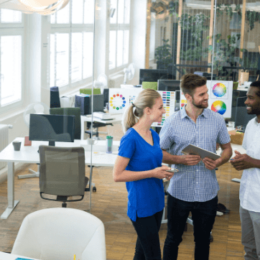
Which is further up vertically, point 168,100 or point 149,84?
point 149,84

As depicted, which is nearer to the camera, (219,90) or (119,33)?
(119,33)

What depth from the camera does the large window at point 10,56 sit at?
11.2 feet

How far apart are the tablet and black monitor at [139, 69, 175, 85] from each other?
229cm

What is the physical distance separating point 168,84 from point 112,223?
187 centimetres

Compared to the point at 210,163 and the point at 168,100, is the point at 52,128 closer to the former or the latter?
the point at 168,100

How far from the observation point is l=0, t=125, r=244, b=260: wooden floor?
3.50 meters

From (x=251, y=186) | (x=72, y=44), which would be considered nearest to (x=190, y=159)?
(x=251, y=186)

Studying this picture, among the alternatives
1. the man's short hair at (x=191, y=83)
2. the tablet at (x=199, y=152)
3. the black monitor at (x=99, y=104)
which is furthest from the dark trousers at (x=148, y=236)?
the black monitor at (x=99, y=104)

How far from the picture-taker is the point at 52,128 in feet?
12.0

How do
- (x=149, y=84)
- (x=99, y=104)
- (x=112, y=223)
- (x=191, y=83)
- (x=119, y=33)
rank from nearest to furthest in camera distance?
(x=191, y=83) → (x=112, y=223) → (x=119, y=33) → (x=99, y=104) → (x=149, y=84)

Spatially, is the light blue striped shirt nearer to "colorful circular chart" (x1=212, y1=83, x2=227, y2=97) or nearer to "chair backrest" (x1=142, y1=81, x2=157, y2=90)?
"chair backrest" (x1=142, y1=81, x2=157, y2=90)

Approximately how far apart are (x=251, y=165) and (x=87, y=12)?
218 centimetres

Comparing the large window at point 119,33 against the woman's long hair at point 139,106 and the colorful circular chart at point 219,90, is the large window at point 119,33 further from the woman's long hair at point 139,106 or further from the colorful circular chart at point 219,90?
the woman's long hair at point 139,106

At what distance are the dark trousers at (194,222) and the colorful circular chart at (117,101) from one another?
1.98 m
